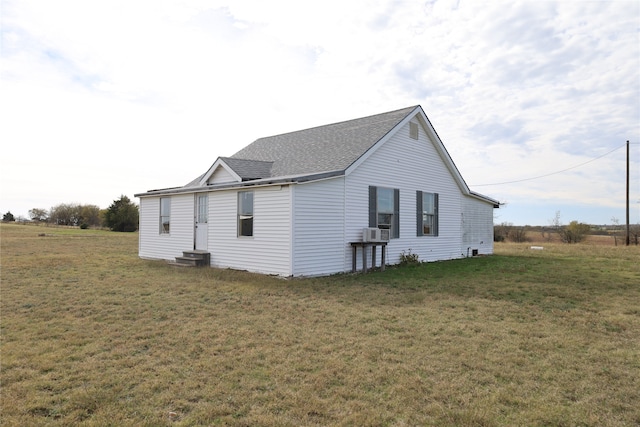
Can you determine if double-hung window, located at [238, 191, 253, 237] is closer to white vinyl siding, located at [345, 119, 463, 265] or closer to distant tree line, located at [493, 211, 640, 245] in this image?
white vinyl siding, located at [345, 119, 463, 265]

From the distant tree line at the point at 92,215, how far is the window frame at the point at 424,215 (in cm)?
3734

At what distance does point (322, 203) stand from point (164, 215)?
7.52 metres

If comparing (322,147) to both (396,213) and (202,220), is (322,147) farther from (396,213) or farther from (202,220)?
(202,220)

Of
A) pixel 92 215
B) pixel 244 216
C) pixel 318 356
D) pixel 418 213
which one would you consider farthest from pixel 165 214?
pixel 92 215

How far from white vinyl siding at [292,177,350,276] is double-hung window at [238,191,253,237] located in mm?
1924

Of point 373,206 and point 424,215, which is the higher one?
point 373,206

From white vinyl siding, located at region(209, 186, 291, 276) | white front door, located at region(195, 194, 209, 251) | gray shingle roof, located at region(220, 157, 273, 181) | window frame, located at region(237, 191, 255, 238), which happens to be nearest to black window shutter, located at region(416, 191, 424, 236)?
gray shingle roof, located at region(220, 157, 273, 181)

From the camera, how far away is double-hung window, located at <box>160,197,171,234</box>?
1552cm

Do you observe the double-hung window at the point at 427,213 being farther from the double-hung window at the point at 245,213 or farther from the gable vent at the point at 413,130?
the double-hung window at the point at 245,213

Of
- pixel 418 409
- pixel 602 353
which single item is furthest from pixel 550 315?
pixel 418 409

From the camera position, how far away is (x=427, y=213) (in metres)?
15.8

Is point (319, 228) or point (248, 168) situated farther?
point (248, 168)

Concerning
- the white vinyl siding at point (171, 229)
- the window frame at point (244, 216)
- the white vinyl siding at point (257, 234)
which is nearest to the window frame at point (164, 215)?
the white vinyl siding at point (171, 229)

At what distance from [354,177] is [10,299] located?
8879mm
